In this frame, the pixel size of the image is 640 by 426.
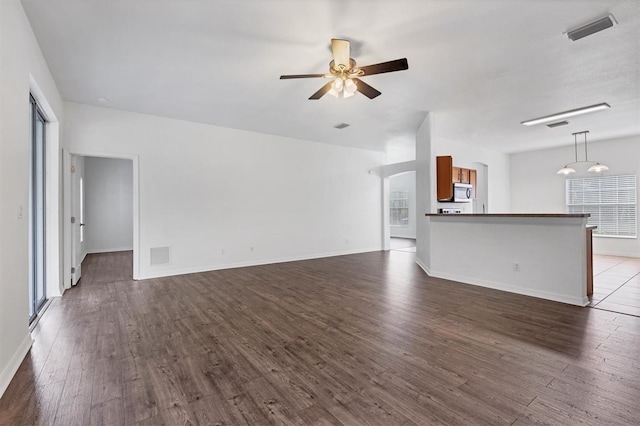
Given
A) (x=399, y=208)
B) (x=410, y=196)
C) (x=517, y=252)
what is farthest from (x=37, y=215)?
(x=399, y=208)

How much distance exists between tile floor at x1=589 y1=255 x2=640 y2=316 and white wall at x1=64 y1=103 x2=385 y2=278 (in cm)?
497

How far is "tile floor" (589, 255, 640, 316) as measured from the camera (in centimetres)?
357

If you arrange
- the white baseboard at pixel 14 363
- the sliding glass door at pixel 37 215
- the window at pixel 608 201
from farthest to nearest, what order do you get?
the window at pixel 608 201, the sliding glass door at pixel 37 215, the white baseboard at pixel 14 363

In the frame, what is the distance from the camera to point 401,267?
6.04 metres

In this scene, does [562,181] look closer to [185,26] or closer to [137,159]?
[185,26]

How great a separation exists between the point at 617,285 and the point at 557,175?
4.67 m

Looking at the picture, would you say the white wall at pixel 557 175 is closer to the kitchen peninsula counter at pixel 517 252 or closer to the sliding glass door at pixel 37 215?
the kitchen peninsula counter at pixel 517 252

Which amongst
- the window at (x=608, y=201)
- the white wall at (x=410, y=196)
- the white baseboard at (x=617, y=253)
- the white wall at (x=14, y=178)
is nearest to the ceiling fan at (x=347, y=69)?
the white wall at (x=14, y=178)

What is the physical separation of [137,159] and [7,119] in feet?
10.3

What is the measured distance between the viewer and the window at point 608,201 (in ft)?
23.2

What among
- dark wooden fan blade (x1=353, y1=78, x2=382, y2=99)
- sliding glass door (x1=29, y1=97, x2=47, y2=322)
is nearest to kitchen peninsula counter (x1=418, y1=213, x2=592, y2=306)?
dark wooden fan blade (x1=353, y1=78, x2=382, y2=99)

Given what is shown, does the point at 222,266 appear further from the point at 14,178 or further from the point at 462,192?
the point at 462,192

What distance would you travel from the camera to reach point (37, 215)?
3.77m

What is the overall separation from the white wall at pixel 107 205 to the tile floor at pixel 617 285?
10.9m
